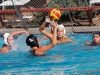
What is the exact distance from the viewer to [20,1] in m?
17.2

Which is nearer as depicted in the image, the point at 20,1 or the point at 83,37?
the point at 83,37

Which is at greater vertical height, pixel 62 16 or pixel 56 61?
pixel 62 16

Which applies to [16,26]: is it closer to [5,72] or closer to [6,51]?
[6,51]

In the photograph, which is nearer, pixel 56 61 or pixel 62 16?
pixel 56 61

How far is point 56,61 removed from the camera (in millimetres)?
8516

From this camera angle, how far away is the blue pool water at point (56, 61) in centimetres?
756

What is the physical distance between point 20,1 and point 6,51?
25.0 feet

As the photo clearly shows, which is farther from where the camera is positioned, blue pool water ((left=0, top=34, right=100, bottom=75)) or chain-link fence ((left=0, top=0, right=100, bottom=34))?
chain-link fence ((left=0, top=0, right=100, bottom=34))

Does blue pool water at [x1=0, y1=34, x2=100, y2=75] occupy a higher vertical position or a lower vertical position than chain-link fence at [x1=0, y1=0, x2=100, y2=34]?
lower

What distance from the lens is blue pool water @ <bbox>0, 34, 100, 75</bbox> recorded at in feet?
24.8

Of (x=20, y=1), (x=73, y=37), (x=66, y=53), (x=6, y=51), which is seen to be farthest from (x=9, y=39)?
(x=20, y=1)

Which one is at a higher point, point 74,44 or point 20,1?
point 20,1

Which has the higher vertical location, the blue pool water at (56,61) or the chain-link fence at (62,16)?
the chain-link fence at (62,16)

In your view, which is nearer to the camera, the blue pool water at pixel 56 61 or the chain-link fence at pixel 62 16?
the blue pool water at pixel 56 61
